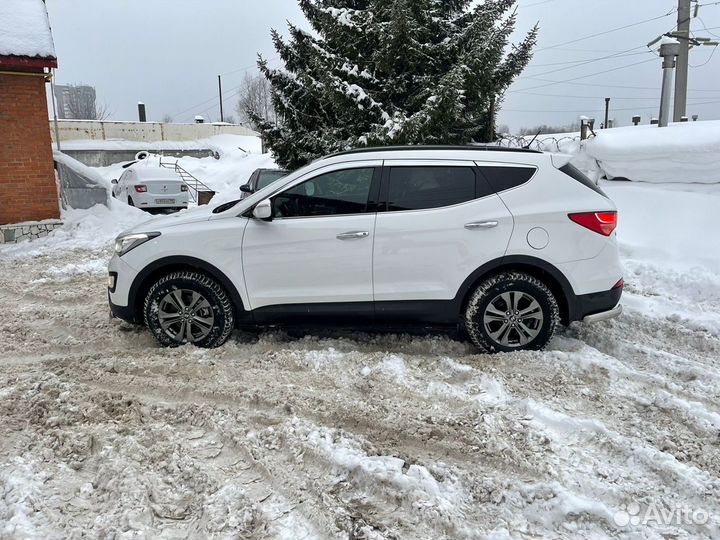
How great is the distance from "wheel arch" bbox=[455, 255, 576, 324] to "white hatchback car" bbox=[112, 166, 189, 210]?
37.6ft

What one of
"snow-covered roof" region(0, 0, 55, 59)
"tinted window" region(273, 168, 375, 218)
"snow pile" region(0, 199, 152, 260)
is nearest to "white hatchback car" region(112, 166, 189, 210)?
"snow pile" region(0, 199, 152, 260)

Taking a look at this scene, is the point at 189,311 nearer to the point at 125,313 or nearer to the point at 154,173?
the point at 125,313

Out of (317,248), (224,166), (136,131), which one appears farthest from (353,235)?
(136,131)

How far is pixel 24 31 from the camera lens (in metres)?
9.42


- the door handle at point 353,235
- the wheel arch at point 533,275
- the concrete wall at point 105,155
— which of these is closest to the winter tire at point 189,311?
the door handle at point 353,235

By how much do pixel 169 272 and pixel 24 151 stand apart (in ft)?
23.5

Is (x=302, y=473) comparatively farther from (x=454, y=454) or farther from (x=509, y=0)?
(x=509, y=0)

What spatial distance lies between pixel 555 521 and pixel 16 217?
10778 mm

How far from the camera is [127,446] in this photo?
319 centimetres

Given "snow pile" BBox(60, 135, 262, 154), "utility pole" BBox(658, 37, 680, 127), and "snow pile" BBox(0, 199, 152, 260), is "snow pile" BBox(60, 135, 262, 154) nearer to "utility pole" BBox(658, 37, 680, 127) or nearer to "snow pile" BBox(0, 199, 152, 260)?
"snow pile" BBox(0, 199, 152, 260)

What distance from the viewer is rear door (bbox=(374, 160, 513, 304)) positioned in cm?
445

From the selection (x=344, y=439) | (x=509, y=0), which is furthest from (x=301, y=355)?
(x=509, y=0)

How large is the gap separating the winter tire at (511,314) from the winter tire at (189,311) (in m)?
2.19

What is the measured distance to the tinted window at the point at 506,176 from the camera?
457cm
